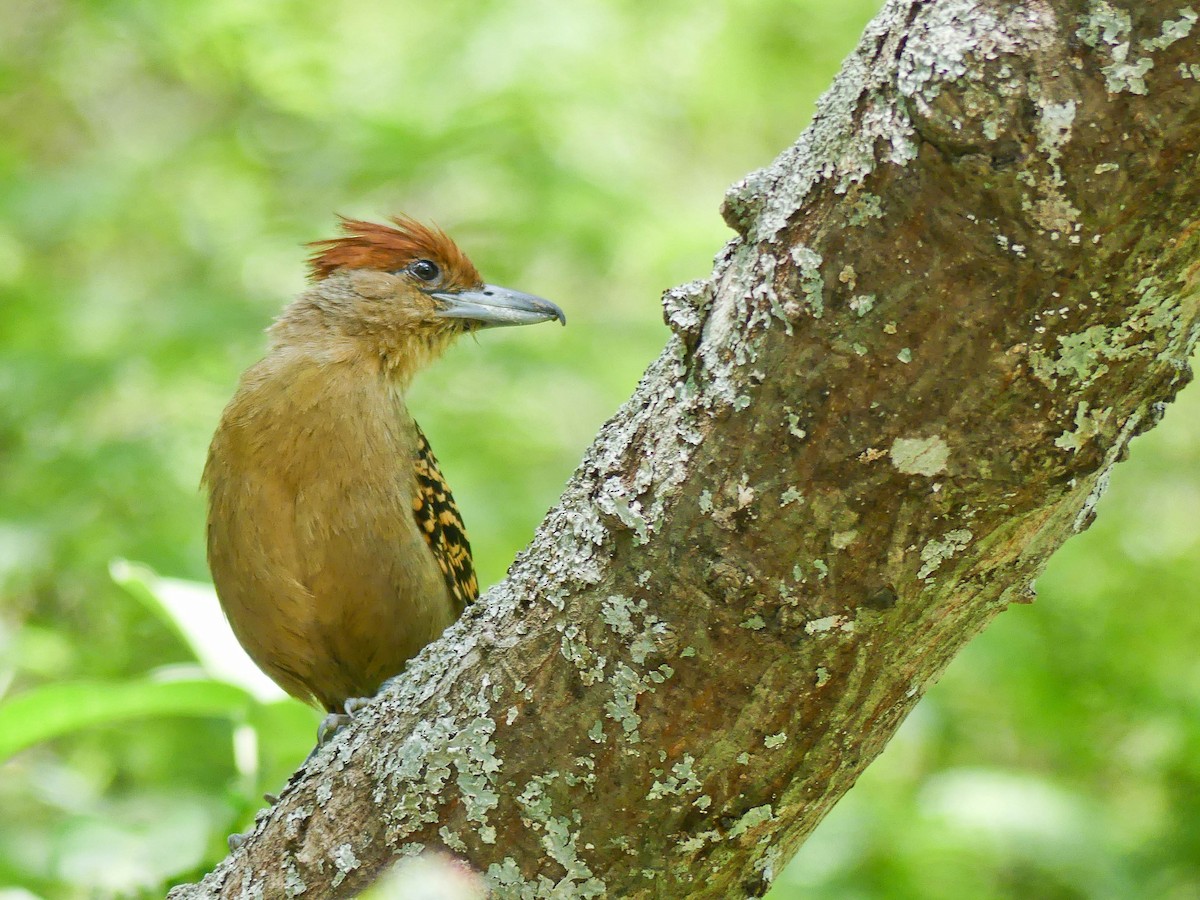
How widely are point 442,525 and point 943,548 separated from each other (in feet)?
7.79

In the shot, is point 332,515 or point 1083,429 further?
point 332,515

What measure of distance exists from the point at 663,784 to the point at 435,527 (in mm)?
2045

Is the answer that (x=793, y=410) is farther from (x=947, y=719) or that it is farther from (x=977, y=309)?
(x=947, y=719)

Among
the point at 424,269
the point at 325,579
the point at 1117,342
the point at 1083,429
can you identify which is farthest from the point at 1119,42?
the point at 424,269

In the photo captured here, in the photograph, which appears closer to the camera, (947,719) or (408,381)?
(408,381)

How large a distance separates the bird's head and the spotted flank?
1.32ft

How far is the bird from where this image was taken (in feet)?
11.9

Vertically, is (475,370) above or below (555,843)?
above

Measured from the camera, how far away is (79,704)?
295 centimetres

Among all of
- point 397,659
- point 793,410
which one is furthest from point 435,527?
point 793,410

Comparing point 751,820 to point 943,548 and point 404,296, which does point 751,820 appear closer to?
point 943,548

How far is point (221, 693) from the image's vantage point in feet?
10.5

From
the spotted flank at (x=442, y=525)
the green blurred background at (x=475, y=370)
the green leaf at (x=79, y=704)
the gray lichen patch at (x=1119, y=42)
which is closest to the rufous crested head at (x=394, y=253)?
the spotted flank at (x=442, y=525)

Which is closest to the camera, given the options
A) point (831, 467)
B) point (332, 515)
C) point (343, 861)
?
point (831, 467)
